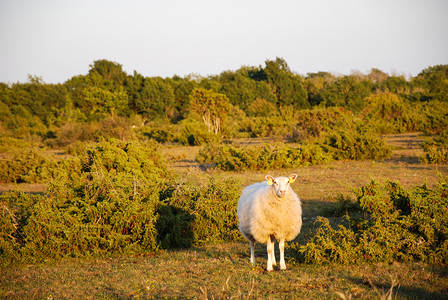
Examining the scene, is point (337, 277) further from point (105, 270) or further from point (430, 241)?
point (105, 270)

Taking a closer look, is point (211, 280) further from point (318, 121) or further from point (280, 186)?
point (318, 121)

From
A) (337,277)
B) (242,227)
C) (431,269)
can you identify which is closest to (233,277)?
(242,227)

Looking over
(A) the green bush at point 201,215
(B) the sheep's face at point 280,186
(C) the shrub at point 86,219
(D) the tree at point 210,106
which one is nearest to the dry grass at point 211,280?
(C) the shrub at point 86,219

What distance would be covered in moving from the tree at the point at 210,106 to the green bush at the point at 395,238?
22.3 m

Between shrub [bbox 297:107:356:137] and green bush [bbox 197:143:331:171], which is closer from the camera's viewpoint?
green bush [bbox 197:143:331:171]

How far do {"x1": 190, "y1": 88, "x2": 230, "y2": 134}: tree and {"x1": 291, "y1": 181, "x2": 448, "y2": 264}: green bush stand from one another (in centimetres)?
2234

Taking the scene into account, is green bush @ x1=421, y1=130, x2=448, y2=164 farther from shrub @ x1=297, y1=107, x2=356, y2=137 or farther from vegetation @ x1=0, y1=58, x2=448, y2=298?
shrub @ x1=297, y1=107, x2=356, y2=137

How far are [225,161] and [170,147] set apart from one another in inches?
362

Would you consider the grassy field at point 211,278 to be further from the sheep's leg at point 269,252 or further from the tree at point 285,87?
the tree at point 285,87

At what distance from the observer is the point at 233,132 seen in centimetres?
2888

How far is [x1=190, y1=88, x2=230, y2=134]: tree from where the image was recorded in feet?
92.5

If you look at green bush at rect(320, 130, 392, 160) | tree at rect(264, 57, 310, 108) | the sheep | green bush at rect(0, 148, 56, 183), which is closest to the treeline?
tree at rect(264, 57, 310, 108)

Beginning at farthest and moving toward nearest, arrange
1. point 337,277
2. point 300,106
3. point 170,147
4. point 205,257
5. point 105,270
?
point 300,106
point 170,147
point 205,257
point 105,270
point 337,277

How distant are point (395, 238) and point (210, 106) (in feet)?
76.2
